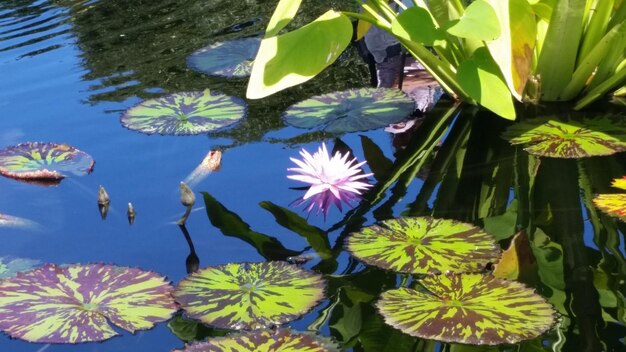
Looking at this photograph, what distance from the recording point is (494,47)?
1.56m

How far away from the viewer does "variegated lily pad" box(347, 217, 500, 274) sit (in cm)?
127

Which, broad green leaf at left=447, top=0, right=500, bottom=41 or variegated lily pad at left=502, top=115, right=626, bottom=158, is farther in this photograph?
variegated lily pad at left=502, top=115, right=626, bottom=158

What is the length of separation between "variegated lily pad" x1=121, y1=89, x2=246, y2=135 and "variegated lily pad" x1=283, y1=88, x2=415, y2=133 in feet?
0.44

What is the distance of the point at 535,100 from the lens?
1.92 metres

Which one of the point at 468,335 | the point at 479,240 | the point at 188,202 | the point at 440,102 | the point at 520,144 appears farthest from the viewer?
the point at 440,102

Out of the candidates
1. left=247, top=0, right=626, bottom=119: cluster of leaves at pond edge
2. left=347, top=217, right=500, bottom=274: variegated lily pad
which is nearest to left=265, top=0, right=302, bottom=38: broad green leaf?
left=247, top=0, right=626, bottom=119: cluster of leaves at pond edge

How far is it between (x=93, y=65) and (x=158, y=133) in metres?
0.63

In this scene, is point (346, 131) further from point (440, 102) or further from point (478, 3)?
point (478, 3)

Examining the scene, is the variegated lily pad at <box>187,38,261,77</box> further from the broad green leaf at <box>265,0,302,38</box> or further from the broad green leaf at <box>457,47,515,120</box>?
the broad green leaf at <box>457,47,515,120</box>

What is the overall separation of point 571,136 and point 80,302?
1.01 metres

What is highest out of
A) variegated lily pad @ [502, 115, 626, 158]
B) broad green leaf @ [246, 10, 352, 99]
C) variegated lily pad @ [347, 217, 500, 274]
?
broad green leaf @ [246, 10, 352, 99]

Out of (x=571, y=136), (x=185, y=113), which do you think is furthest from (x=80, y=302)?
(x=571, y=136)

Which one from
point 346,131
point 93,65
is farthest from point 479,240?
point 93,65

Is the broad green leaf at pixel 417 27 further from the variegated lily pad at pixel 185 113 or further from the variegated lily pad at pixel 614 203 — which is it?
the variegated lily pad at pixel 185 113
